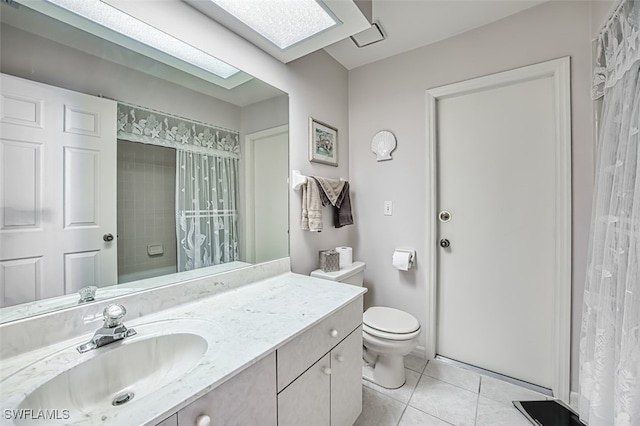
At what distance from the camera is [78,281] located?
0.88 metres

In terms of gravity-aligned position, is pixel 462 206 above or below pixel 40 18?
below

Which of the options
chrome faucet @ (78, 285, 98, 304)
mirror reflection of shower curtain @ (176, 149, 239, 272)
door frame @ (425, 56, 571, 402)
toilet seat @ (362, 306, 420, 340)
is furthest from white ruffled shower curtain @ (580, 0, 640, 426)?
chrome faucet @ (78, 285, 98, 304)

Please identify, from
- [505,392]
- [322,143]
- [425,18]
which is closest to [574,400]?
[505,392]

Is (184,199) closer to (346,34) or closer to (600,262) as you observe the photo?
(346,34)

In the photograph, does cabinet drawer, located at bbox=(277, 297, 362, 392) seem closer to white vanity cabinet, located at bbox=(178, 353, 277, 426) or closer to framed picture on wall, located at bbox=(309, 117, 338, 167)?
white vanity cabinet, located at bbox=(178, 353, 277, 426)

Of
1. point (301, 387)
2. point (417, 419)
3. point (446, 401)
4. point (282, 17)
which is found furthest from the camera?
point (446, 401)

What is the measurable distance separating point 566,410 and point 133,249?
235 centimetres

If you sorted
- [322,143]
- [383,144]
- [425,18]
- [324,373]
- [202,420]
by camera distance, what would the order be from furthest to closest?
[383,144]
[322,143]
[425,18]
[324,373]
[202,420]

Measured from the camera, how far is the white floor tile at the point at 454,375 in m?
1.67

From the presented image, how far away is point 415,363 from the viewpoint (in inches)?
75.0

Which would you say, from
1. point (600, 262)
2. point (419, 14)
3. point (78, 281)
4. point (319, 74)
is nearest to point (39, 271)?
point (78, 281)

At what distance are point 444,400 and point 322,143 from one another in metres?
1.83

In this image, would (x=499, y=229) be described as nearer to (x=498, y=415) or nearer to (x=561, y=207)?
(x=561, y=207)

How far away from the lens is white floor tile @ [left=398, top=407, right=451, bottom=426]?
1.37 metres
